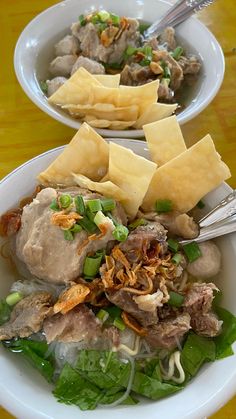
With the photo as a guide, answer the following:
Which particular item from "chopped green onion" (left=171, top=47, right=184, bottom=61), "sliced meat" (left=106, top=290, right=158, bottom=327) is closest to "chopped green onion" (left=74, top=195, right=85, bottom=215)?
"sliced meat" (left=106, top=290, right=158, bottom=327)

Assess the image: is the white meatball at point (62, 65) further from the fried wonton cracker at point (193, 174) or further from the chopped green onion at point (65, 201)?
the chopped green onion at point (65, 201)

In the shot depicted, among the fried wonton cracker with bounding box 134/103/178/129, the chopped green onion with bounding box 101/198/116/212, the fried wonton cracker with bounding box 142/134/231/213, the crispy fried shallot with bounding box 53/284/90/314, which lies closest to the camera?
the crispy fried shallot with bounding box 53/284/90/314

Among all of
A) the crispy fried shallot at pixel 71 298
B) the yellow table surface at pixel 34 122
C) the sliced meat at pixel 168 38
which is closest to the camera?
the crispy fried shallot at pixel 71 298

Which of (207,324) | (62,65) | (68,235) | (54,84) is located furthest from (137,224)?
(62,65)

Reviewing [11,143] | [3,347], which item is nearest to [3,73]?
[11,143]

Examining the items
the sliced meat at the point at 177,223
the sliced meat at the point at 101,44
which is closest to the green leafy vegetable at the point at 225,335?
the sliced meat at the point at 177,223

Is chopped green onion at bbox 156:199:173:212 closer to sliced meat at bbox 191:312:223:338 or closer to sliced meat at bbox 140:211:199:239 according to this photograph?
sliced meat at bbox 140:211:199:239
